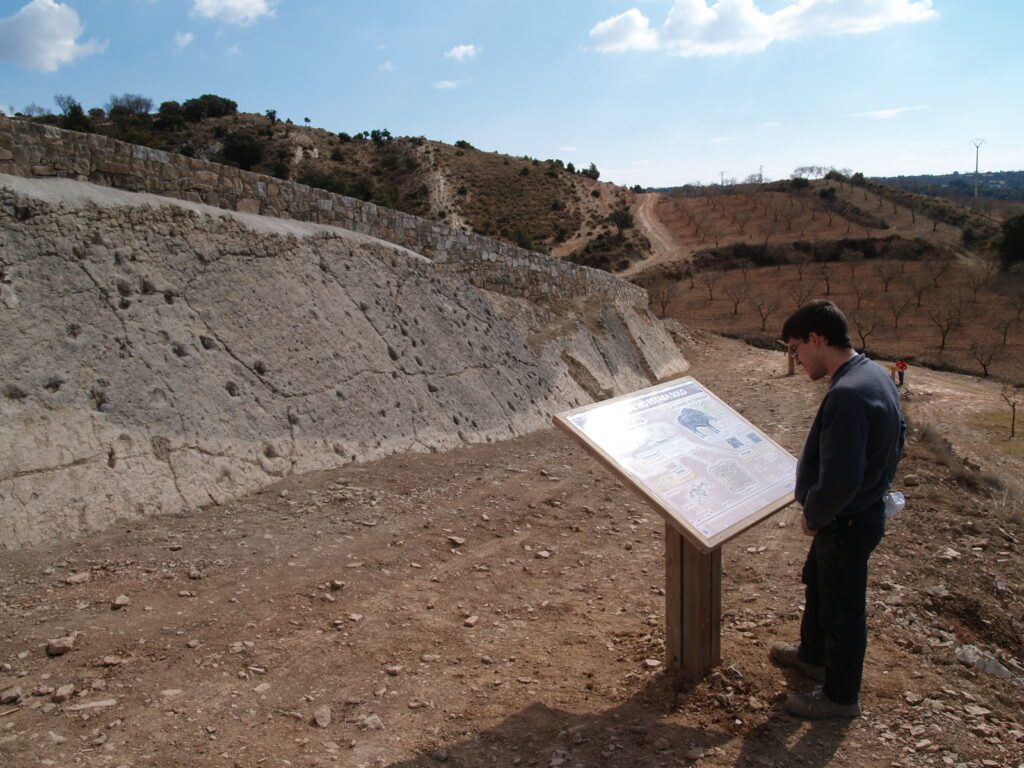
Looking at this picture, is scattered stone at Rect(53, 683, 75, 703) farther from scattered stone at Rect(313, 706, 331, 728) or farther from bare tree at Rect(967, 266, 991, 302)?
bare tree at Rect(967, 266, 991, 302)

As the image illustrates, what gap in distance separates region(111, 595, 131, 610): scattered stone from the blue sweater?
11.2 ft

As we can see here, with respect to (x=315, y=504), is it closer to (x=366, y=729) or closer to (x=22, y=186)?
(x=366, y=729)

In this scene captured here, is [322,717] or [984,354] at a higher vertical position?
[322,717]

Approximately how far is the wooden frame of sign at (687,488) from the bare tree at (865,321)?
3020 cm

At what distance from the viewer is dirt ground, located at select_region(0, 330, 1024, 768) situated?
9.20 feet

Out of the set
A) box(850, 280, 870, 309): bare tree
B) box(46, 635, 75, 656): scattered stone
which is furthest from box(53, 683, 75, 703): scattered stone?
box(850, 280, 870, 309): bare tree

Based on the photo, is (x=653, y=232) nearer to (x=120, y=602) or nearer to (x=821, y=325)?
(x=821, y=325)

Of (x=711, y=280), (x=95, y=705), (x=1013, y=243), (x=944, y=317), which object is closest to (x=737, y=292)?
(x=711, y=280)

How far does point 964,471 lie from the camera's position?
7297mm

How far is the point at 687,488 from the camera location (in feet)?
10.2

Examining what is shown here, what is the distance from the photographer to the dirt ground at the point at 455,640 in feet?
9.20

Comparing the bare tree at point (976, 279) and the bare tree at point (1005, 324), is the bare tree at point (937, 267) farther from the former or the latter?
the bare tree at point (1005, 324)

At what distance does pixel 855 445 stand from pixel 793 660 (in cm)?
123

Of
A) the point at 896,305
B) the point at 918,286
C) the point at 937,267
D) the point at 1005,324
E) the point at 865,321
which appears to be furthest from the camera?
the point at 937,267
